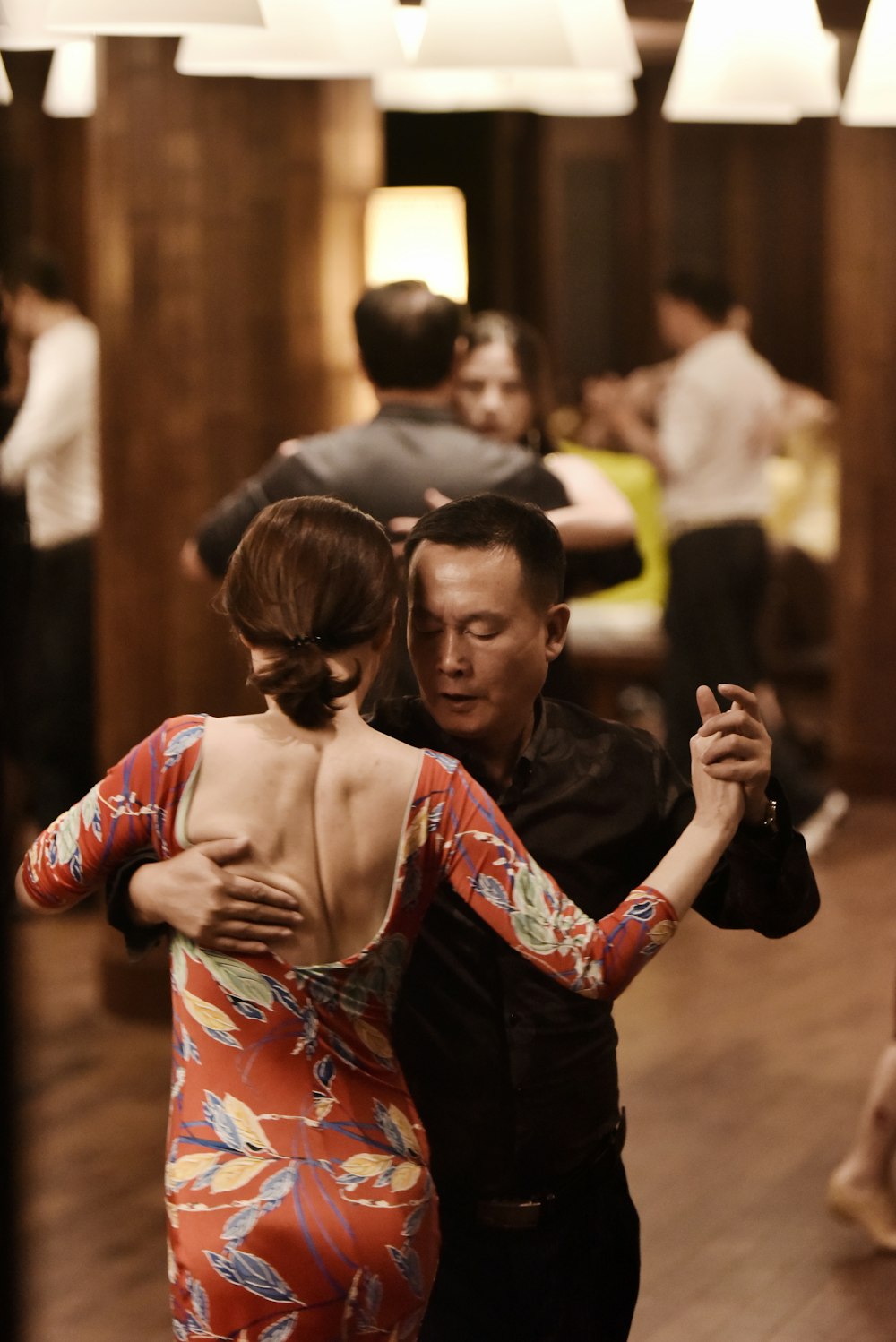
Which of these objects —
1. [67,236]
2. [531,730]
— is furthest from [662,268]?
[531,730]

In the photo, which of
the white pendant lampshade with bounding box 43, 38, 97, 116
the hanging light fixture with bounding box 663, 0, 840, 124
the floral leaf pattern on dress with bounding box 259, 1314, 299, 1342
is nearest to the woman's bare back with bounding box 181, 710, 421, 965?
the floral leaf pattern on dress with bounding box 259, 1314, 299, 1342

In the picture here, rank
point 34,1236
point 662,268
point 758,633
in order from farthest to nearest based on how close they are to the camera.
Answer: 1. point 662,268
2. point 758,633
3. point 34,1236

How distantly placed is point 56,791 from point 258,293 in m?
1.72

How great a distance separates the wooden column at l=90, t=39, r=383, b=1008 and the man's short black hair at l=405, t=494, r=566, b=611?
2516mm

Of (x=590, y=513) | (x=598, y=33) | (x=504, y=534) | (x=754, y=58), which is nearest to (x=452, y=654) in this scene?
(x=504, y=534)

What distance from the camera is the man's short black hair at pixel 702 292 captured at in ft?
21.0

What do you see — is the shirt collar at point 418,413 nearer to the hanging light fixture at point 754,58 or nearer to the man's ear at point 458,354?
the man's ear at point 458,354

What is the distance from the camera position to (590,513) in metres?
2.35

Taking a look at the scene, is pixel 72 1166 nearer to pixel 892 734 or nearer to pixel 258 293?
pixel 258 293

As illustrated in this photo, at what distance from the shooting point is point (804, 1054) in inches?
183

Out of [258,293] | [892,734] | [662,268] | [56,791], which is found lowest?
[892,734]

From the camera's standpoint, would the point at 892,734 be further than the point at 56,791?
Yes

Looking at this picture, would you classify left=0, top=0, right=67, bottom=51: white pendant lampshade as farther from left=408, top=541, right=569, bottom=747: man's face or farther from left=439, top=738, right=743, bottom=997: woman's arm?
left=439, top=738, right=743, bottom=997: woman's arm

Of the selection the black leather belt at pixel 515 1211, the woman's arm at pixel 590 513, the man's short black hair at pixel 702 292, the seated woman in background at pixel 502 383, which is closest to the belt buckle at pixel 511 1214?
the black leather belt at pixel 515 1211
